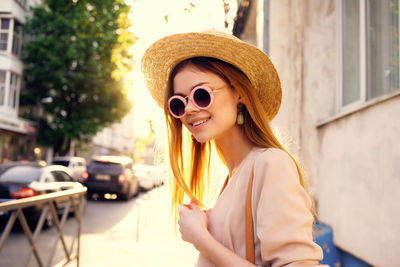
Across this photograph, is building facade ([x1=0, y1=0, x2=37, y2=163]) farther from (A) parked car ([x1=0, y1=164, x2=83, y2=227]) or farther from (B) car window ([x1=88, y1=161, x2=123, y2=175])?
(A) parked car ([x1=0, y1=164, x2=83, y2=227])

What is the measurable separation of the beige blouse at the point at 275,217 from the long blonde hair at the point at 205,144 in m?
0.14

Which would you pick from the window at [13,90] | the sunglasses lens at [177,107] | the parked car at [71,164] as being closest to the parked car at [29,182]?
the sunglasses lens at [177,107]

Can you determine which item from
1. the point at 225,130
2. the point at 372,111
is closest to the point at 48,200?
the point at 225,130

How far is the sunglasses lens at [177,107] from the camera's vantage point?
180 cm

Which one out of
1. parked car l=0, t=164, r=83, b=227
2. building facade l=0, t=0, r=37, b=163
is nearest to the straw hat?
parked car l=0, t=164, r=83, b=227

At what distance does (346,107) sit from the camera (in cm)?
441

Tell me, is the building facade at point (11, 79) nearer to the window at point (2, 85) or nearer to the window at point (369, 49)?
the window at point (2, 85)

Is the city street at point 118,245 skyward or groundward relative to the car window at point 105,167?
groundward

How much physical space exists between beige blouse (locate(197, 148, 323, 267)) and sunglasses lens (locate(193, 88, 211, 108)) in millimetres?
354

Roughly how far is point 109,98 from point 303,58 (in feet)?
75.3

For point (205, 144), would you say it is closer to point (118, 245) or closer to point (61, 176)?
point (118, 245)

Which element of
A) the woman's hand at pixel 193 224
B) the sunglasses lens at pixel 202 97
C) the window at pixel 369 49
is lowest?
the woman's hand at pixel 193 224

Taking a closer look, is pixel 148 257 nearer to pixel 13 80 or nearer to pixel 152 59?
pixel 152 59

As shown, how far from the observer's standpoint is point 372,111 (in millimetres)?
3342
